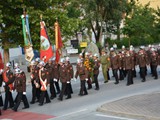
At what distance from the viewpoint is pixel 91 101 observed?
16094 millimetres

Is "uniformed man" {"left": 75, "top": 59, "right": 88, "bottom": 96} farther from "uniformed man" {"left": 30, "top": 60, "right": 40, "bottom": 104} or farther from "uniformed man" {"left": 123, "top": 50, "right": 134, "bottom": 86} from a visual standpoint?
"uniformed man" {"left": 123, "top": 50, "right": 134, "bottom": 86}

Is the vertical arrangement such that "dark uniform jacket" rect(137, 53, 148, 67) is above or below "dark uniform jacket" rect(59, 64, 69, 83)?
above

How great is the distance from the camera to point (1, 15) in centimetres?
2625

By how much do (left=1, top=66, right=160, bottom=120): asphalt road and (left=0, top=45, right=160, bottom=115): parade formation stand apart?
384 millimetres

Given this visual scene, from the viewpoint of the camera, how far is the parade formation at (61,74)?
16609 millimetres

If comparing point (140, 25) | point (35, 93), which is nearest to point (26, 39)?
point (35, 93)

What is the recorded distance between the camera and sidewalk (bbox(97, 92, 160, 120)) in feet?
40.3

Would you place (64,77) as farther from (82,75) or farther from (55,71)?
(55,71)

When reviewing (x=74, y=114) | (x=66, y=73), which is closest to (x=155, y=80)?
(x=66, y=73)

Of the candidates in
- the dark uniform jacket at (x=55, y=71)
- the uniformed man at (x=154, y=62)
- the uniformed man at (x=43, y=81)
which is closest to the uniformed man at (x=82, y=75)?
the dark uniform jacket at (x=55, y=71)

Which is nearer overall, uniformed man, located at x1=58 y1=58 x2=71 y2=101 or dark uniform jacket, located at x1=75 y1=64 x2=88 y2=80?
uniformed man, located at x1=58 y1=58 x2=71 y2=101

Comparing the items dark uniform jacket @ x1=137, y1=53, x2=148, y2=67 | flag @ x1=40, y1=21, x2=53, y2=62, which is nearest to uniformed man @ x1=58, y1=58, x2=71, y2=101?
flag @ x1=40, y1=21, x2=53, y2=62

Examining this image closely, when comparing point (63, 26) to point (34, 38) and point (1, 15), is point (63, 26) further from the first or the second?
point (1, 15)

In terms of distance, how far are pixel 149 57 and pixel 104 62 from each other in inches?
93.0
